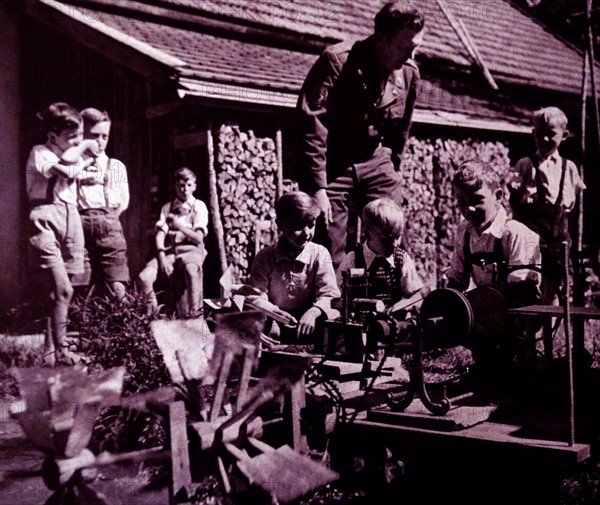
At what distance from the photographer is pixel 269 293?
5121 mm

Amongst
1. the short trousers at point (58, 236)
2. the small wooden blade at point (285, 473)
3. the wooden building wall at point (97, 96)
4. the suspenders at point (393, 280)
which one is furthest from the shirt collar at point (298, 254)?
the wooden building wall at point (97, 96)

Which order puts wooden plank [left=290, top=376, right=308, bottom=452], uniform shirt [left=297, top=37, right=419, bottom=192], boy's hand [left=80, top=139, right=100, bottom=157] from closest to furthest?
wooden plank [left=290, top=376, right=308, bottom=452] < uniform shirt [left=297, top=37, right=419, bottom=192] < boy's hand [left=80, top=139, right=100, bottom=157]

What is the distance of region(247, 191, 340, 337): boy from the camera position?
4875 mm

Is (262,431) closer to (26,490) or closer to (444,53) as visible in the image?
(26,490)

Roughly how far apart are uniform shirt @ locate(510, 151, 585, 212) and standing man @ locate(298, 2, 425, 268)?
1590 millimetres

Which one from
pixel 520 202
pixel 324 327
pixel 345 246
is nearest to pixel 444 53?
pixel 520 202

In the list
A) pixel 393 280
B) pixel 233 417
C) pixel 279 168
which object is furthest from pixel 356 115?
pixel 233 417

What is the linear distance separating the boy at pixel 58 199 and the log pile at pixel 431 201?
4318 millimetres

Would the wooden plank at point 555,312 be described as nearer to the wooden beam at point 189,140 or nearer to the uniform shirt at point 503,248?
the uniform shirt at point 503,248

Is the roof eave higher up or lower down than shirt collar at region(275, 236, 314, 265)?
higher up

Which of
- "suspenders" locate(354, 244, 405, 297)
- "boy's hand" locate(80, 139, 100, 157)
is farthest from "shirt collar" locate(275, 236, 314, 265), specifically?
"boy's hand" locate(80, 139, 100, 157)

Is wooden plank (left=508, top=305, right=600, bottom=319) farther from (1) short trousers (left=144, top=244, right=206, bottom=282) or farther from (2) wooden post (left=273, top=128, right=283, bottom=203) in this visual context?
(2) wooden post (left=273, top=128, right=283, bottom=203)

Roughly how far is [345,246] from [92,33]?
12.7 feet

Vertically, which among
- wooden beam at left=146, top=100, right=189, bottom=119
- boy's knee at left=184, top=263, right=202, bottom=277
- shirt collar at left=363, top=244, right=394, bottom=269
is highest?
wooden beam at left=146, top=100, right=189, bottom=119
